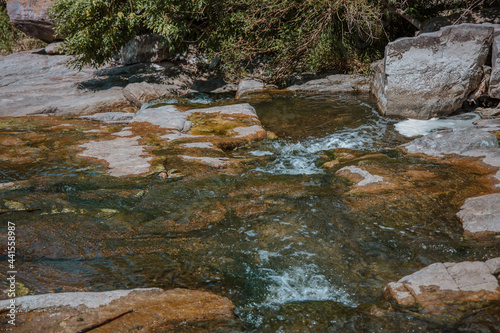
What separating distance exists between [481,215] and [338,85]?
7.88 meters

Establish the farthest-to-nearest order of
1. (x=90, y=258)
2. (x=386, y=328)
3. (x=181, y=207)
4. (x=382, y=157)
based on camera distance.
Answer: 1. (x=382, y=157)
2. (x=181, y=207)
3. (x=90, y=258)
4. (x=386, y=328)

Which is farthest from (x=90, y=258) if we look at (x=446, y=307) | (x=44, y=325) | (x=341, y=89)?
(x=341, y=89)

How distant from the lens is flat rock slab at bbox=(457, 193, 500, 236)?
12.4 ft

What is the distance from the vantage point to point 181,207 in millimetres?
4523

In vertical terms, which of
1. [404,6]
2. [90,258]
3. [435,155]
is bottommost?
[435,155]

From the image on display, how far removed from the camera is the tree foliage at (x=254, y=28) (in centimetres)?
1135

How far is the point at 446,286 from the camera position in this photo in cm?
291

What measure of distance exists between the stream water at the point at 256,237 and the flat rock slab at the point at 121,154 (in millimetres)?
253

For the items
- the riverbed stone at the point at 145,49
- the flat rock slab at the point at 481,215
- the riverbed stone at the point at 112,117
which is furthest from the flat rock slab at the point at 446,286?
the riverbed stone at the point at 145,49

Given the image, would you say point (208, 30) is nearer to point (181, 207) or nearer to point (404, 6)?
point (404, 6)

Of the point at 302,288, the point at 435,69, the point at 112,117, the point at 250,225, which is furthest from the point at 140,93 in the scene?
the point at 302,288

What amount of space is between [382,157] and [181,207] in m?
3.04

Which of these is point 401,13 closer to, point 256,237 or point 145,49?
point 145,49

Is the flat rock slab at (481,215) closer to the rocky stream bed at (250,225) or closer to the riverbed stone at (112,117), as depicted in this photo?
the rocky stream bed at (250,225)
